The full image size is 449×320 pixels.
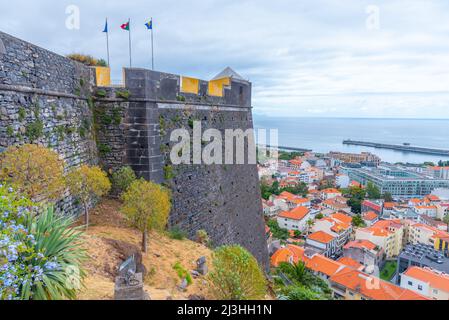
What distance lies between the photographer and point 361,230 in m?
35.1

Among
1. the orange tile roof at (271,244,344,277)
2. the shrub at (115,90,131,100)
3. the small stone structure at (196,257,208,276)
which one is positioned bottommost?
the orange tile roof at (271,244,344,277)

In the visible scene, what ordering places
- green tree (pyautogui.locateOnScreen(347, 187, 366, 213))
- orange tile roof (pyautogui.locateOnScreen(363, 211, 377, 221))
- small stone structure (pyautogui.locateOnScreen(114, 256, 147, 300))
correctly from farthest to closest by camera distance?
1. green tree (pyautogui.locateOnScreen(347, 187, 366, 213))
2. orange tile roof (pyautogui.locateOnScreen(363, 211, 377, 221))
3. small stone structure (pyautogui.locateOnScreen(114, 256, 147, 300))

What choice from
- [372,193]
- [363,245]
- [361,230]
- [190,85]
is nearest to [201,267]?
[190,85]

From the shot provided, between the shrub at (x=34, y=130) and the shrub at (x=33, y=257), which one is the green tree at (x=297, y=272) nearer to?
the shrub at (x=34, y=130)

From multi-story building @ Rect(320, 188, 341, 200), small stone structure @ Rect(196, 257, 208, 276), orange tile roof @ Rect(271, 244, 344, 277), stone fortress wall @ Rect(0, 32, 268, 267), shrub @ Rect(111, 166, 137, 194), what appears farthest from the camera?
multi-story building @ Rect(320, 188, 341, 200)

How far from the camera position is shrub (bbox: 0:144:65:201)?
4211mm

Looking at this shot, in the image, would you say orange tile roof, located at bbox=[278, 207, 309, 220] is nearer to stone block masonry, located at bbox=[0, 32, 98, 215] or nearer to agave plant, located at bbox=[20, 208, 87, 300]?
stone block masonry, located at bbox=[0, 32, 98, 215]

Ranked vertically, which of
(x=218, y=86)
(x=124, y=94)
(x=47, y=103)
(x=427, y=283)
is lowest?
(x=427, y=283)

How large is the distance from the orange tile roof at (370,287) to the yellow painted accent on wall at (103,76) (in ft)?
41.3

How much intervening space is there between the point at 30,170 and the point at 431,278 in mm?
21606

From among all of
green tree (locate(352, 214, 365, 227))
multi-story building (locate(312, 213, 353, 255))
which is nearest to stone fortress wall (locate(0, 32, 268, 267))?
multi-story building (locate(312, 213, 353, 255))

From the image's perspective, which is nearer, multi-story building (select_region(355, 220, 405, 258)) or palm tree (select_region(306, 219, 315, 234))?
multi-story building (select_region(355, 220, 405, 258))

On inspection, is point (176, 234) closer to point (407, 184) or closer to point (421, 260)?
point (421, 260)

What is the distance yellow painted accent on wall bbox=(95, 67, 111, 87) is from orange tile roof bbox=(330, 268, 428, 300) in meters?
12.6
